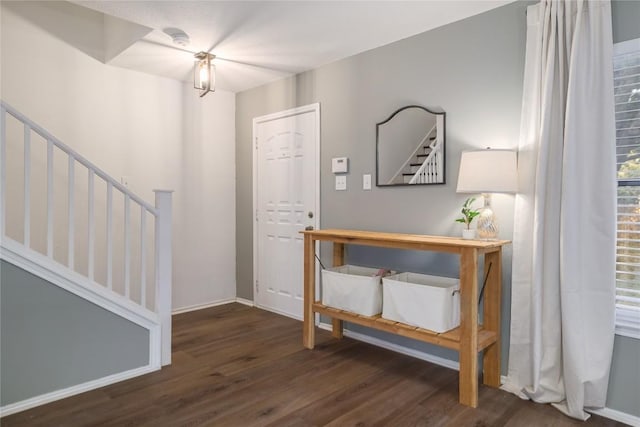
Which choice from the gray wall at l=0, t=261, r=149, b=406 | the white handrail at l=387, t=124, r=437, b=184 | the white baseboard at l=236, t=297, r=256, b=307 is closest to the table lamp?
the white handrail at l=387, t=124, r=437, b=184

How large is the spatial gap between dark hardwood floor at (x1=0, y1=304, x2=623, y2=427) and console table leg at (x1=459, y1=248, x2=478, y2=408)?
0.09 meters

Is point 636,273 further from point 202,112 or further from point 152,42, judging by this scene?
point 202,112

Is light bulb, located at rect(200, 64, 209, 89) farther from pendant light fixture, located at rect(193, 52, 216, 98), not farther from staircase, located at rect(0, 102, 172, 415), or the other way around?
staircase, located at rect(0, 102, 172, 415)

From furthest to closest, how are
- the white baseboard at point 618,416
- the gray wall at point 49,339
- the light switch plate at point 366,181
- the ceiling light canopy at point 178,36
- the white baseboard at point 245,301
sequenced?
the white baseboard at point 245,301 → the light switch plate at point 366,181 → the ceiling light canopy at point 178,36 → the gray wall at point 49,339 → the white baseboard at point 618,416

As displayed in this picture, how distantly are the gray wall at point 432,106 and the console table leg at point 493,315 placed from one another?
91 mm

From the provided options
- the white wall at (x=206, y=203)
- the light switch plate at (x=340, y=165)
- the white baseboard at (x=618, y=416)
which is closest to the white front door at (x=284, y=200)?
the light switch plate at (x=340, y=165)

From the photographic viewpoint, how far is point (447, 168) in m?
2.73

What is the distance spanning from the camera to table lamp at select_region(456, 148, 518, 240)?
2229 mm

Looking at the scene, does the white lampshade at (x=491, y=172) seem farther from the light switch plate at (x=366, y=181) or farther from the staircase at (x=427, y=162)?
the light switch plate at (x=366, y=181)

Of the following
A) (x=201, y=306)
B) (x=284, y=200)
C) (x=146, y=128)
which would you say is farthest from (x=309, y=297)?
(x=146, y=128)

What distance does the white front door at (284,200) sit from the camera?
369 cm

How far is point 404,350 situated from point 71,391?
85.6 inches

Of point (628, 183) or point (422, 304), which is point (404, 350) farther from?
point (628, 183)

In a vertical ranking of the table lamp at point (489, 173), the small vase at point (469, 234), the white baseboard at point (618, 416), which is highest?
the table lamp at point (489, 173)
